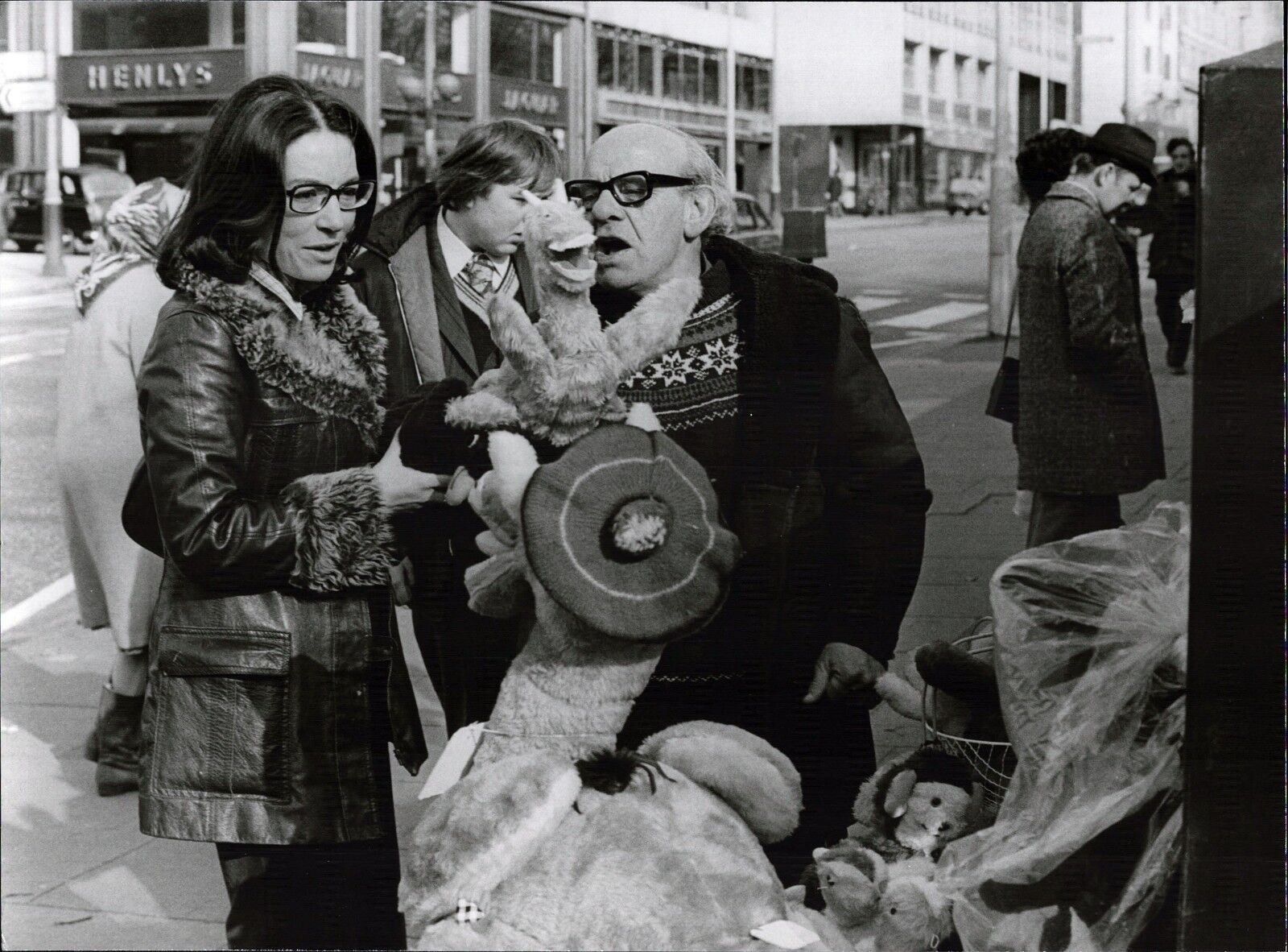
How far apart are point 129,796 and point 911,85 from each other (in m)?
2.03

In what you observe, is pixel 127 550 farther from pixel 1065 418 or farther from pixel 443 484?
pixel 1065 418

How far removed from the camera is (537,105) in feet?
10.2

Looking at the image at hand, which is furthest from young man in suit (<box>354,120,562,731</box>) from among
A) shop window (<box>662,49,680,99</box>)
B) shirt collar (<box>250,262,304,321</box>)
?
shop window (<box>662,49,680,99</box>)

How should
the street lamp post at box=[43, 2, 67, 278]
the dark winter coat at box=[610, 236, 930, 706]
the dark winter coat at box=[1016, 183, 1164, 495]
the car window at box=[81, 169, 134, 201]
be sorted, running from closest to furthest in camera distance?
1. the dark winter coat at box=[610, 236, 930, 706]
2. the dark winter coat at box=[1016, 183, 1164, 495]
3. the street lamp post at box=[43, 2, 67, 278]
4. the car window at box=[81, 169, 134, 201]

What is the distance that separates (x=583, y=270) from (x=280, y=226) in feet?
1.72

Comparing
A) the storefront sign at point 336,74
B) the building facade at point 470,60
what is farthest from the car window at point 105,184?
the storefront sign at point 336,74

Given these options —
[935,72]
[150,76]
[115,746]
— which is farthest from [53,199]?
[935,72]

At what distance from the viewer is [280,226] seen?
2.98 metres

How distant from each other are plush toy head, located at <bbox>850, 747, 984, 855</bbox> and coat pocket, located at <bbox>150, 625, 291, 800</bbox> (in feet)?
3.44

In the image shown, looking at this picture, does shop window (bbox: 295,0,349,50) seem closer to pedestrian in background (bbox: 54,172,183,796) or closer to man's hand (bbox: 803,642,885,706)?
pedestrian in background (bbox: 54,172,183,796)

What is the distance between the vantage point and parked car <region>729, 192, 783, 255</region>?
119 inches

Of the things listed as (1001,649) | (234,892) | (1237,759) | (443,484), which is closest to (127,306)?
(443,484)

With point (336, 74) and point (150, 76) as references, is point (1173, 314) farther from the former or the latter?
point (150, 76)

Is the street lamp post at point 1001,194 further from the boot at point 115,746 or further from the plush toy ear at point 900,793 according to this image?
the boot at point 115,746
